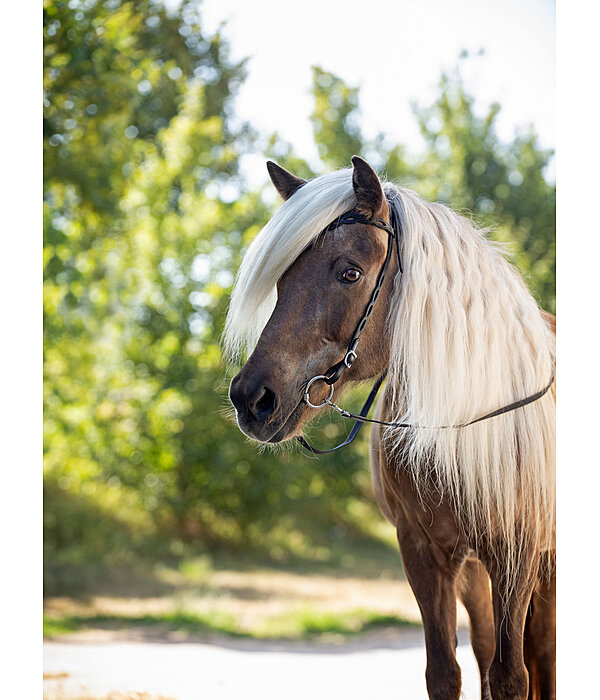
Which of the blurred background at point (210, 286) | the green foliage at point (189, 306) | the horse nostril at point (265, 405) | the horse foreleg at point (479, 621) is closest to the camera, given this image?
the horse nostril at point (265, 405)

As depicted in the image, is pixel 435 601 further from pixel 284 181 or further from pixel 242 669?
pixel 242 669

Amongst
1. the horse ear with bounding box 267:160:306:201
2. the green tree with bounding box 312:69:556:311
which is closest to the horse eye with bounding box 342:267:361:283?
the horse ear with bounding box 267:160:306:201

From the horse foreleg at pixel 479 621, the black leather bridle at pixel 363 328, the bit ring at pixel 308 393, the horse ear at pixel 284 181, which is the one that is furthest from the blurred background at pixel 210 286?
the bit ring at pixel 308 393

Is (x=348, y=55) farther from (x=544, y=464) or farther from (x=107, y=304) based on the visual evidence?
(x=544, y=464)

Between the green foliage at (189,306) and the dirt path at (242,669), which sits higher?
the green foliage at (189,306)

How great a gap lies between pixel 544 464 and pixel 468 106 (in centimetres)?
636

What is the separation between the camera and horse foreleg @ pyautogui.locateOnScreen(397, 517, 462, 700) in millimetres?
1591

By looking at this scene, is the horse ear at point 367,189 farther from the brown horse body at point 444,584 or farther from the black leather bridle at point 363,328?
the brown horse body at point 444,584

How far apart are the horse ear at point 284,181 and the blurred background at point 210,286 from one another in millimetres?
4087

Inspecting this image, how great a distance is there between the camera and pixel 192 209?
657 centimetres

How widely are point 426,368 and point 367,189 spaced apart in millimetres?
433

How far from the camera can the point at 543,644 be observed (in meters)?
1.92

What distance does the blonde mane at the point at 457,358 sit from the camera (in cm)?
148
